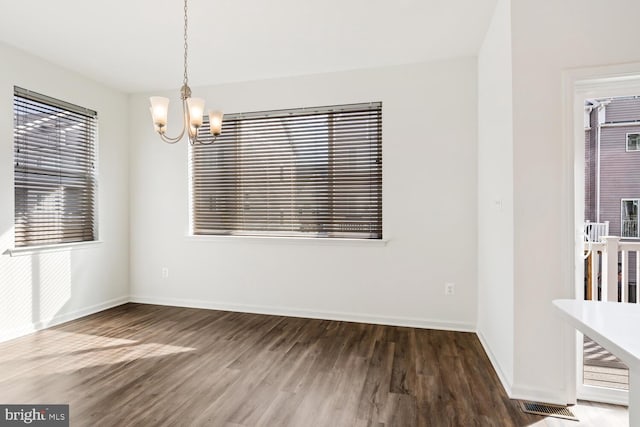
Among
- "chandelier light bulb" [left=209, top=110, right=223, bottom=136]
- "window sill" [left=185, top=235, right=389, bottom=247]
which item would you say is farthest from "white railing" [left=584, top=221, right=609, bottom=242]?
"chandelier light bulb" [left=209, top=110, right=223, bottom=136]

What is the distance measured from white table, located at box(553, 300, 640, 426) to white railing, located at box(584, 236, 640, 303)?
1.14 metres

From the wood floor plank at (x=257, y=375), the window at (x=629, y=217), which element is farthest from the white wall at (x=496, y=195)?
the window at (x=629, y=217)

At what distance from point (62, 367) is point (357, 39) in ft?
11.7

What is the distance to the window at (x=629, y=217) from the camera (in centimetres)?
205

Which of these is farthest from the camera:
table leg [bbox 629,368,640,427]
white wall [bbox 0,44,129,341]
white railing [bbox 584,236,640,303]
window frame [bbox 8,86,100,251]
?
window frame [bbox 8,86,100,251]

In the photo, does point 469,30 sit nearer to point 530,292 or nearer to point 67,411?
point 530,292

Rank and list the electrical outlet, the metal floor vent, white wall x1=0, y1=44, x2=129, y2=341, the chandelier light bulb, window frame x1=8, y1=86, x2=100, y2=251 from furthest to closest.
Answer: the electrical outlet, window frame x1=8, y1=86, x2=100, y2=251, white wall x1=0, y1=44, x2=129, y2=341, the chandelier light bulb, the metal floor vent

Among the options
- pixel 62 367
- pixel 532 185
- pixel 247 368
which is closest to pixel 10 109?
pixel 62 367

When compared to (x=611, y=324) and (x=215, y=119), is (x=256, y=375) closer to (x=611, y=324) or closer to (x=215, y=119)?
(x=215, y=119)

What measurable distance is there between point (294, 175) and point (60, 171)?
98.4 inches

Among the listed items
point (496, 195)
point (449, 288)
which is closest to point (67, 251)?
point (449, 288)

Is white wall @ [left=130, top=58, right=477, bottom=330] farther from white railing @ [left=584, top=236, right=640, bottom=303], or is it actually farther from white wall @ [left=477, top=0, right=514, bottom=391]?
white railing @ [left=584, top=236, right=640, bottom=303]

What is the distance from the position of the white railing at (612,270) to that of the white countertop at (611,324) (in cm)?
114

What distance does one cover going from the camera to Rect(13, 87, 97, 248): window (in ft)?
10.7
